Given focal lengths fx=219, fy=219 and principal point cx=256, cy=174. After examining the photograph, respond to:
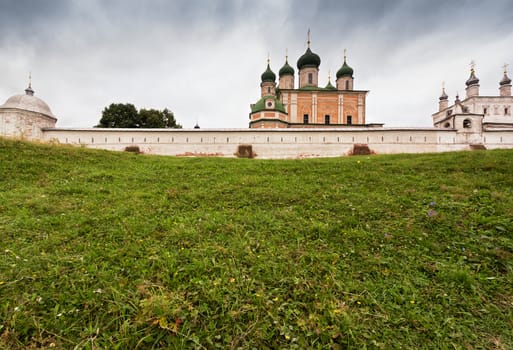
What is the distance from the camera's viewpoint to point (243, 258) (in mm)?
2424

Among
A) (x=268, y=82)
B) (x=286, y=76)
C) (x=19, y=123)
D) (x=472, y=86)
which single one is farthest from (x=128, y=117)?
(x=472, y=86)

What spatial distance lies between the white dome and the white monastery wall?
5.69 m

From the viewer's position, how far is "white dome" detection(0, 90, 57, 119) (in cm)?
1512

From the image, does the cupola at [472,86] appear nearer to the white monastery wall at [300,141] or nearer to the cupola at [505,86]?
the cupola at [505,86]

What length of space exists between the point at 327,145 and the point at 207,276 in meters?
15.1

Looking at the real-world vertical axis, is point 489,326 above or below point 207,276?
below

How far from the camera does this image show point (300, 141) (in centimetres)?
1582

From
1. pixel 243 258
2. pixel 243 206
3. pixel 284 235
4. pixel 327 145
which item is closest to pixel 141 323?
pixel 243 258

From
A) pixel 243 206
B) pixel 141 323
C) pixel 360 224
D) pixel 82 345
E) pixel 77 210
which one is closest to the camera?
pixel 82 345

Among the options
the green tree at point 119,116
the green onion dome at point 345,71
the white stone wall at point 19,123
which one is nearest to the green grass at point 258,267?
the white stone wall at point 19,123

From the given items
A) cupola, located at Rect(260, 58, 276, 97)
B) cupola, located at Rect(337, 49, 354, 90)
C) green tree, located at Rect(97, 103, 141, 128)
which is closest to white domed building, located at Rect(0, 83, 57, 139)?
green tree, located at Rect(97, 103, 141, 128)

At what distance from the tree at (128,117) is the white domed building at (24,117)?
896cm

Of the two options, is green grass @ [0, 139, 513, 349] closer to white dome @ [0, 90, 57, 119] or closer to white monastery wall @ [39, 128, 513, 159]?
white monastery wall @ [39, 128, 513, 159]

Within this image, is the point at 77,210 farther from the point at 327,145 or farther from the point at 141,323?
the point at 327,145
